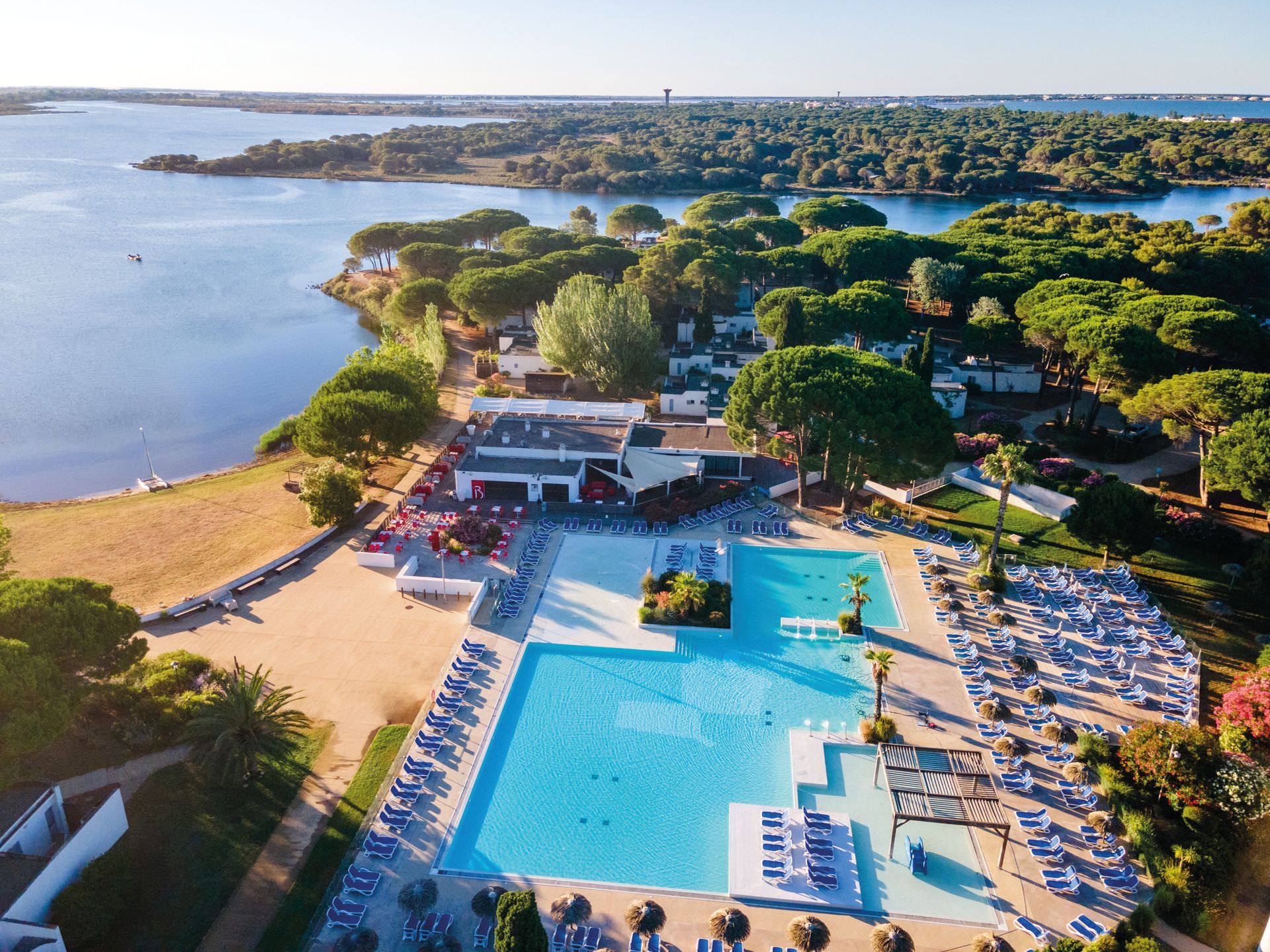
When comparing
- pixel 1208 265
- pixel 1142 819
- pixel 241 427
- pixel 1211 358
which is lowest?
pixel 241 427

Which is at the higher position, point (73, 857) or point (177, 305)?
point (73, 857)

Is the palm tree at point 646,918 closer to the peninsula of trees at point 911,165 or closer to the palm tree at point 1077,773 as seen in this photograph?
the palm tree at point 1077,773

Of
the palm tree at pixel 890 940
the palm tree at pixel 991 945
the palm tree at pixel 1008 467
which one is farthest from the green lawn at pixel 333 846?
the palm tree at pixel 1008 467

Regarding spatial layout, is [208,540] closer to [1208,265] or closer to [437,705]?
[437,705]

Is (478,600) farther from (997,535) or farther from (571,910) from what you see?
(997,535)

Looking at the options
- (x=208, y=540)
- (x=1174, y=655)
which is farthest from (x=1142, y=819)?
(x=208, y=540)

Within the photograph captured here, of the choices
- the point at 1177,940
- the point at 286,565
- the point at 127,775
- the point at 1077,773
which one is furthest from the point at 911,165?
the point at 127,775

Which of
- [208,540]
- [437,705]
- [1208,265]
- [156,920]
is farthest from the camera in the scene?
[1208,265]
